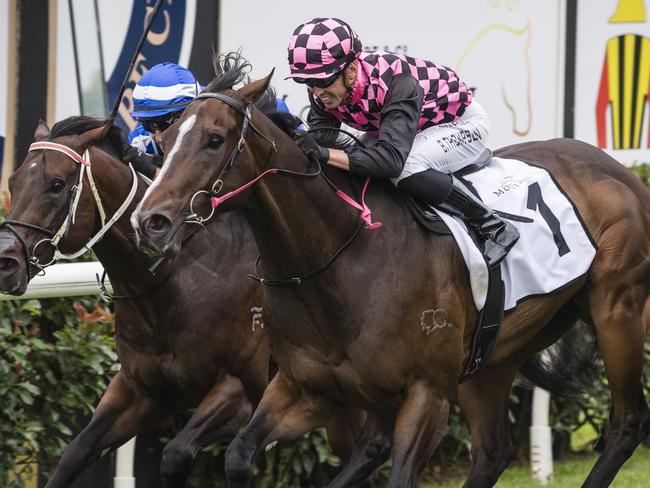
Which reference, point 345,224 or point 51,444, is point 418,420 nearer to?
point 345,224

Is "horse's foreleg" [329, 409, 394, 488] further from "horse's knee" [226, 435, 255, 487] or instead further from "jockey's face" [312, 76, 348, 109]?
"jockey's face" [312, 76, 348, 109]

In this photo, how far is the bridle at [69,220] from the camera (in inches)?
188

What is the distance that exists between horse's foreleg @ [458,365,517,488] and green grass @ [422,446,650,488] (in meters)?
1.12

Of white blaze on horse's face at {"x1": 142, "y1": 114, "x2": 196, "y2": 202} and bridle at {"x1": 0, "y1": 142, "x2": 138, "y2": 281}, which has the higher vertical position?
white blaze on horse's face at {"x1": 142, "y1": 114, "x2": 196, "y2": 202}

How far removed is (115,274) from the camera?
5.29 m

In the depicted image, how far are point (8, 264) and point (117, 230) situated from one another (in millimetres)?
590

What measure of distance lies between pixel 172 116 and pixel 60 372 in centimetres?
129

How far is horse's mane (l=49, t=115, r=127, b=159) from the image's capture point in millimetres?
5105

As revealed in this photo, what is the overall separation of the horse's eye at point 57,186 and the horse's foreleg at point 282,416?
1053 millimetres

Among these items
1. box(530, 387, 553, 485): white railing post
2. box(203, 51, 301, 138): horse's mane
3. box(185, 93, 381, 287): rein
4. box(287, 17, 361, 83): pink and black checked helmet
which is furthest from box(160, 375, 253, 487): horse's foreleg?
box(530, 387, 553, 485): white railing post

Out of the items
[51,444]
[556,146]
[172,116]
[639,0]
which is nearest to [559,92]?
[639,0]

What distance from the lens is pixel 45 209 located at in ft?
15.9

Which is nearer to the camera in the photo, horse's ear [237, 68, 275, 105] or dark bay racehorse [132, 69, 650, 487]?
dark bay racehorse [132, 69, 650, 487]

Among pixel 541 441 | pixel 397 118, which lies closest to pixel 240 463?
pixel 397 118
